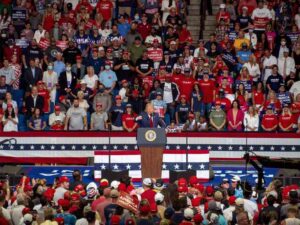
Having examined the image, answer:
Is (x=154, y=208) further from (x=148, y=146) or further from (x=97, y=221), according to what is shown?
(x=148, y=146)

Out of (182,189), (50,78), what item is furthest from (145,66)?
(182,189)

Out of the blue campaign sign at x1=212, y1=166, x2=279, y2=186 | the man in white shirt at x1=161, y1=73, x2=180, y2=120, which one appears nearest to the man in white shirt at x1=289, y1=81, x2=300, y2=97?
the man in white shirt at x1=161, y1=73, x2=180, y2=120

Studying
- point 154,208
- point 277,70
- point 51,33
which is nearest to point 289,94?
point 277,70

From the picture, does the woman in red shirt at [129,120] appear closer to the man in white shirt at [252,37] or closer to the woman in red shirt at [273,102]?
the woman in red shirt at [273,102]

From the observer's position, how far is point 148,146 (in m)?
32.8

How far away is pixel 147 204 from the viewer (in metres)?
24.0

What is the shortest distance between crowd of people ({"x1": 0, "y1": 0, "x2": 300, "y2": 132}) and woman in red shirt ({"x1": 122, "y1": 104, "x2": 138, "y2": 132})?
28 millimetres

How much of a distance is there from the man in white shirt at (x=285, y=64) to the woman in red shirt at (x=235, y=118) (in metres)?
3.17

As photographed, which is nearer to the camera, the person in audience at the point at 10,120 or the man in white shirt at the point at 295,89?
the person in audience at the point at 10,120

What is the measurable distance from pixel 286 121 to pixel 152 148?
6777mm

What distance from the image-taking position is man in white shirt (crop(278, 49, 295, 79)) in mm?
41000

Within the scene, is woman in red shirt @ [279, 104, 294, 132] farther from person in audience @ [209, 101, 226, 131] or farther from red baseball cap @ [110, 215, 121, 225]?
red baseball cap @ [110, 215, 121, 225]

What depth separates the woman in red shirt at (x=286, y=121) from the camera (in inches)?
1512

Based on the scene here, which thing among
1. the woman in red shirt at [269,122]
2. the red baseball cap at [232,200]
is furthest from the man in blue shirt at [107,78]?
the red baseball cap at [232,200]
